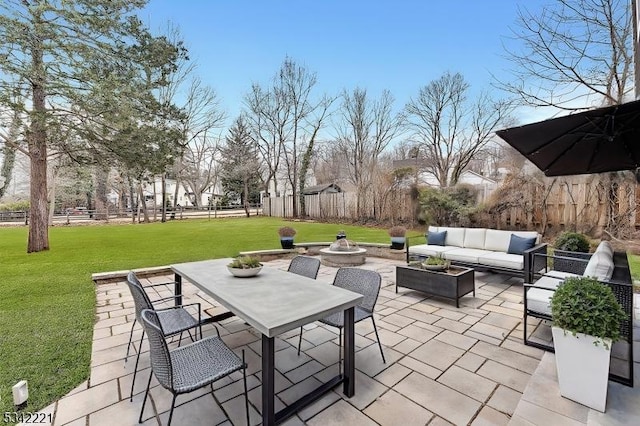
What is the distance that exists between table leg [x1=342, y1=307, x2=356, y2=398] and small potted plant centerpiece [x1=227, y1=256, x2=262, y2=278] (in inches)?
41.1

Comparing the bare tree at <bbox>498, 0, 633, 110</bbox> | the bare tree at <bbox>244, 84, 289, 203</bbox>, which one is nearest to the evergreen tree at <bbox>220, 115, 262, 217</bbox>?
the bare tree at <bbox>244, 84, 289, 203</bbox>

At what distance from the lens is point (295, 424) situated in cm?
179

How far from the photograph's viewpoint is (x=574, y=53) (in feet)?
23.1

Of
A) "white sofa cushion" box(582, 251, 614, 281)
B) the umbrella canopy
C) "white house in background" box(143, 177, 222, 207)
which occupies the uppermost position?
"white house in background" box(143, 177, 222, 207)

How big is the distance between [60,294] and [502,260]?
6767 millimetres

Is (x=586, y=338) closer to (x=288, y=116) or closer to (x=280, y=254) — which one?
(x=280, y=254)

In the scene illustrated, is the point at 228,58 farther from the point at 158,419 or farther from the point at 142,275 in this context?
the point at 158,419

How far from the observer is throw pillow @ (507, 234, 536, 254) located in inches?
194

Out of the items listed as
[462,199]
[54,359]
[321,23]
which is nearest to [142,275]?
[54,359]

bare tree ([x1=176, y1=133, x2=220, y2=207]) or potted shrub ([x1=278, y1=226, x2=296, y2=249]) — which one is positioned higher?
bare tree ([x1=176, y1=133, x2=220, y2=207])

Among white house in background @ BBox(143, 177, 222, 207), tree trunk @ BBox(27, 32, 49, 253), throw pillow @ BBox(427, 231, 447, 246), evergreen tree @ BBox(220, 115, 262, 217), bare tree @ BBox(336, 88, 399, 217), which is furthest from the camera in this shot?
white house in background @ BBox(143, 177, 222, 207)

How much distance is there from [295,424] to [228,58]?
10.7m

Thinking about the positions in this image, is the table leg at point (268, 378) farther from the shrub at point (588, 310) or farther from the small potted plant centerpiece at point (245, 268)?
the shrub at point (588, 310)

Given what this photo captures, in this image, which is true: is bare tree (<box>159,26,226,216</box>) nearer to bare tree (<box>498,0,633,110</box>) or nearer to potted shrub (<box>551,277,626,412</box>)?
bare tree (<box>498,0,633,110</box>)
